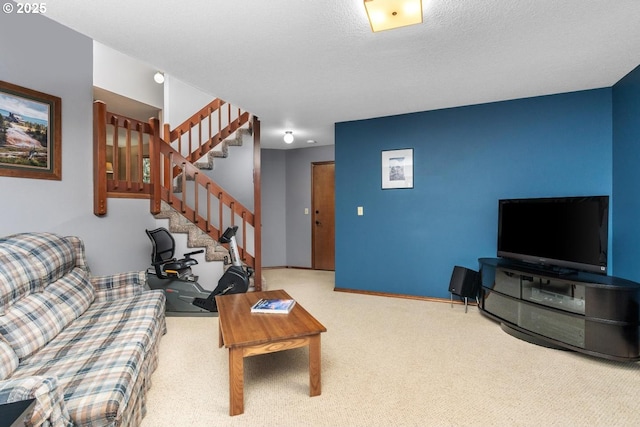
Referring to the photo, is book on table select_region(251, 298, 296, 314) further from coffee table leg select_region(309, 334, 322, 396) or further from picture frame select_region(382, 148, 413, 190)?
picture frame select_region(382, 148, 413, 190)

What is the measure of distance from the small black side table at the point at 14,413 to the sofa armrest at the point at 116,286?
1.88 metres

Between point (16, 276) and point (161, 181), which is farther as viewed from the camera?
point (161, 181)

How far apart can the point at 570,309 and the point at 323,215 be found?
13.2 ft

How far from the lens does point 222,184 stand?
5.13 metres

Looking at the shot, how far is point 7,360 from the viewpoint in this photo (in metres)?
1.49

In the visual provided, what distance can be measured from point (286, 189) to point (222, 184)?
4.72 feet

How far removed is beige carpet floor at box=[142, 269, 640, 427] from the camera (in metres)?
1.73

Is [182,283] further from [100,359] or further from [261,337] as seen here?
[261,337]

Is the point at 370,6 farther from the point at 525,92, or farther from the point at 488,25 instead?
the point at 525,92

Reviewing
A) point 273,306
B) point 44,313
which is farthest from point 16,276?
point 273,306

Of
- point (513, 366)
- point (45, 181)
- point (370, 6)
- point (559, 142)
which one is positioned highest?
point (370, 6)

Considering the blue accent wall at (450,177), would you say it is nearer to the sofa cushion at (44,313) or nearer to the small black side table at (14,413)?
the sofa cushion at (44,313)

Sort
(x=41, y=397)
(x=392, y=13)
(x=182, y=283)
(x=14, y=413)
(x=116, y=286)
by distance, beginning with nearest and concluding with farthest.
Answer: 1. (x=14, y=413)
2. (x=41, y=397)
3. (x=392, y=13)
4. (x=116, y=286)
5. (x=182, y=283)

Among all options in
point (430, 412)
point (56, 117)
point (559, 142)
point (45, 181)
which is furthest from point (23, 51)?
point (559, 142)
